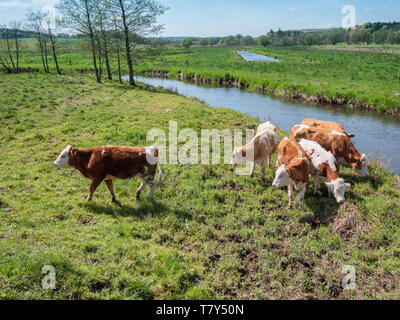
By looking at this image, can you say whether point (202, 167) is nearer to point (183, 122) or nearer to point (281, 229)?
point (281, 229)

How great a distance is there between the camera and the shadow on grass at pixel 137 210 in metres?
6.95

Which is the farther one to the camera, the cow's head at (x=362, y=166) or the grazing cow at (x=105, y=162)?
the cow's head at (x=362, y=166)

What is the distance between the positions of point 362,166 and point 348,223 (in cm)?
287

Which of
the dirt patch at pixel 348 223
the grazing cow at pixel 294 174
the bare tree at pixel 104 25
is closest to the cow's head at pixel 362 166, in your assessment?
the grazing cow at pixel 294 174

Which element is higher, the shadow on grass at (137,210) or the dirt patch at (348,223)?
the shadow on grass at (137,210)

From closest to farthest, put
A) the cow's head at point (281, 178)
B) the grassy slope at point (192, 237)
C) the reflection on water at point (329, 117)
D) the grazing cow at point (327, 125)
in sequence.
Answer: the grassy slope at point (192, 237) < the cow's head at point (281, 178) < the grazing cow at point (327, 125) < the reflection on water at point (329, 117)

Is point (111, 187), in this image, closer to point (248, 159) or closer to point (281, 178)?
point (248, 159)

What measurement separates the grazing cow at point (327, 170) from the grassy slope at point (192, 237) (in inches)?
15.2

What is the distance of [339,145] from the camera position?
30.0 ft

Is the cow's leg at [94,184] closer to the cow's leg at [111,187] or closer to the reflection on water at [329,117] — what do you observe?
the cow's leg at [111,187]

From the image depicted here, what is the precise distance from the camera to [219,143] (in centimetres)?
1205

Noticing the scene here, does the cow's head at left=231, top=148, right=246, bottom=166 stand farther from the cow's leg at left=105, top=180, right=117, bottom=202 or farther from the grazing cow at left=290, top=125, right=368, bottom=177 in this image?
the cow's leg at left=105, top=180, right=117, bottom=202

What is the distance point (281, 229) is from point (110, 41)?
1183 inches
